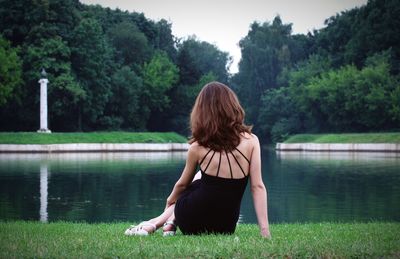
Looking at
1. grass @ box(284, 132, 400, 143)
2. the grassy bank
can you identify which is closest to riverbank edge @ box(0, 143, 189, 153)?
the grassy bank

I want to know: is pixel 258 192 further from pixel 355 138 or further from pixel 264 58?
pixel 264 58

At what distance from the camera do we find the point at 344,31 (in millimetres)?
89562

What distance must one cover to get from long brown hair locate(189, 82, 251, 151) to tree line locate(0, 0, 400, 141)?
52.7m

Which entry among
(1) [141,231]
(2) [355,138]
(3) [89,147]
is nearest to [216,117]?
(1) [141,231]

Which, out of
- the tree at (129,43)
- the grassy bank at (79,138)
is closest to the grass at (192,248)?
the grassy bank at (79,138)

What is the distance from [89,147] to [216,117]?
52.8 metres

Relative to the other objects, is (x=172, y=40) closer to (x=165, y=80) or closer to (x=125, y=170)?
(x=165, y=80)

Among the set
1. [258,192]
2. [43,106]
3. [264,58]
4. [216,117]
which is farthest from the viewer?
[264,58]

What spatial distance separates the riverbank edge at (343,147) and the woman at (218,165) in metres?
54.7

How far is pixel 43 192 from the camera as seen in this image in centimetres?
2425

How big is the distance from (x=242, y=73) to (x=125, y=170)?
65.1 m

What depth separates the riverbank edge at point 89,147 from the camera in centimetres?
5556

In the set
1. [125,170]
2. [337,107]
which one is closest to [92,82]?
[337,107]

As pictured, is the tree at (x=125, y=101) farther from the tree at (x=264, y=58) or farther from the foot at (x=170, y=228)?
the foot at (x=170, y=228)
